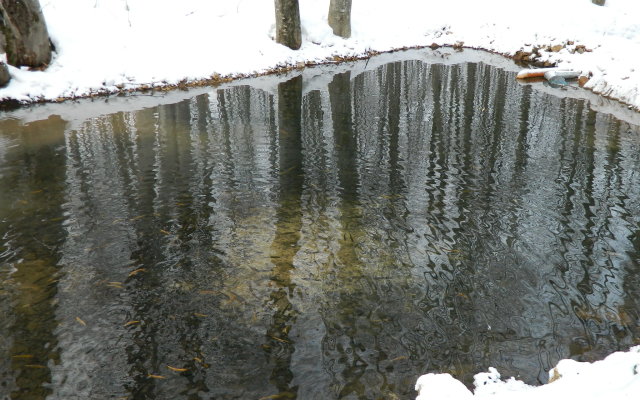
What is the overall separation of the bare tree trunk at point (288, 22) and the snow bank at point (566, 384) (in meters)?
17.8

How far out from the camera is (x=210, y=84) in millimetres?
17438

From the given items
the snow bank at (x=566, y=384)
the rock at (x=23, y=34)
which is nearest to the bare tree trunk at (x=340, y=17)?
the rock at (x=23, y=34)

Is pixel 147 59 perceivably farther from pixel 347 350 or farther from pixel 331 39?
pixel 347 350

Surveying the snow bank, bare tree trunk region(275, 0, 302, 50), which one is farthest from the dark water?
bare tree trunk region(275, 0, 302, 50)

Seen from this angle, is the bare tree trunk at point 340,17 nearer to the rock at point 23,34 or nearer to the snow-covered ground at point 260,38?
the snow-covered ground at point 260,38

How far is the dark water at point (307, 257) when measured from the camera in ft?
15.4

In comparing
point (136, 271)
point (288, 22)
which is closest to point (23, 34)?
point (288, 22)

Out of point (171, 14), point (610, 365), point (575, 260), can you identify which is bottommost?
point (575, 260)

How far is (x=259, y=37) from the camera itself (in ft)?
66.4

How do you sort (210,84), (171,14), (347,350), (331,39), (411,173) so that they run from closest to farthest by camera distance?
(347,350) < (411,173) < (210,84) < (171,14) < (331,39)

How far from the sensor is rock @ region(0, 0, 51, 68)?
1475 centimetres

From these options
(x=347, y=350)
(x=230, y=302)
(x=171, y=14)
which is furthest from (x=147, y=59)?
(x=347, y=350)

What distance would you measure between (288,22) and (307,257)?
50.9ft

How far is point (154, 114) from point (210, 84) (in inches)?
162
